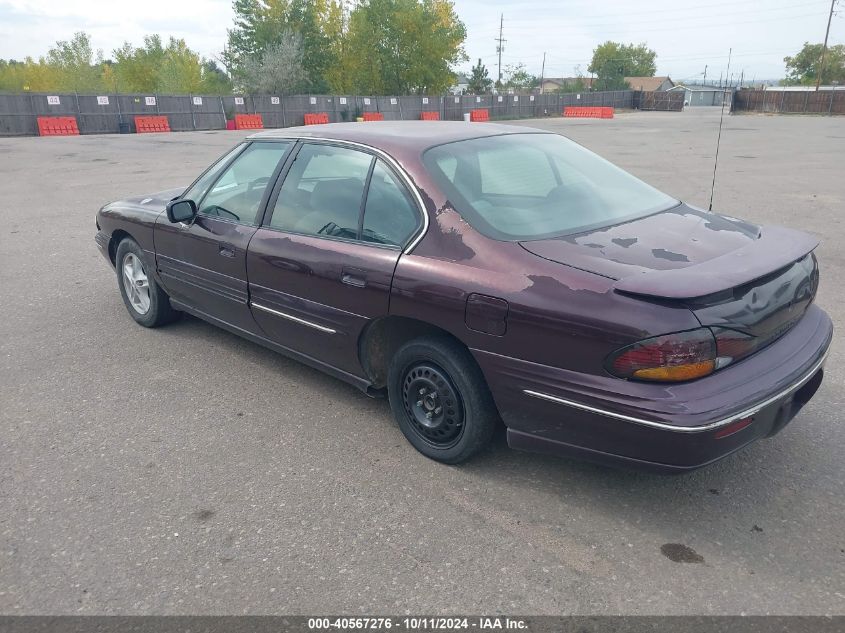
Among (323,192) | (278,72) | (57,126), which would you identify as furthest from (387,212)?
(278,72)

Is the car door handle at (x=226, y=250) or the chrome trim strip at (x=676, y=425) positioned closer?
the chrome trim strip at (x=676, y=425)

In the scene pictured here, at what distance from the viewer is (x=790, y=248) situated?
293 centimetres

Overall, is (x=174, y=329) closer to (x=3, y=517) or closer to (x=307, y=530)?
(x=3, y=517)

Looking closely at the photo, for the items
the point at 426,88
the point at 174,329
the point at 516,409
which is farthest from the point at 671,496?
the point at 426,88

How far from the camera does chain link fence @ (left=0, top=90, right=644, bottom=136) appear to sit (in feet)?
93.6

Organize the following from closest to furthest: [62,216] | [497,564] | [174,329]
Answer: [497,564] → [174,329] → [62,216]

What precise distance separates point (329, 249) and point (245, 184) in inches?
40.7

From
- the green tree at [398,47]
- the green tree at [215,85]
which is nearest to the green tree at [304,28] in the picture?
the green tree at [398,47]

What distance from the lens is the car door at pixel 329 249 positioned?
324 cm

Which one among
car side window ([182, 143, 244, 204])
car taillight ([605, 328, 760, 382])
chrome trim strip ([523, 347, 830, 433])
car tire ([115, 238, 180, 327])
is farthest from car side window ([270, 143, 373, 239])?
car tire ([115, 238, 180, 327])

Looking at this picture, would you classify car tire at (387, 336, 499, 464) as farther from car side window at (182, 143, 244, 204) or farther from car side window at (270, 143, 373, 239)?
car side window at (182, 143, 244, 204)

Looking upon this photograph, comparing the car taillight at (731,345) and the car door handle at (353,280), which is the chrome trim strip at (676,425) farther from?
the car door handle at (353,280)

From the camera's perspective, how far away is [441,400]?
3.12 meters

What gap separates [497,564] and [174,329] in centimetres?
355
